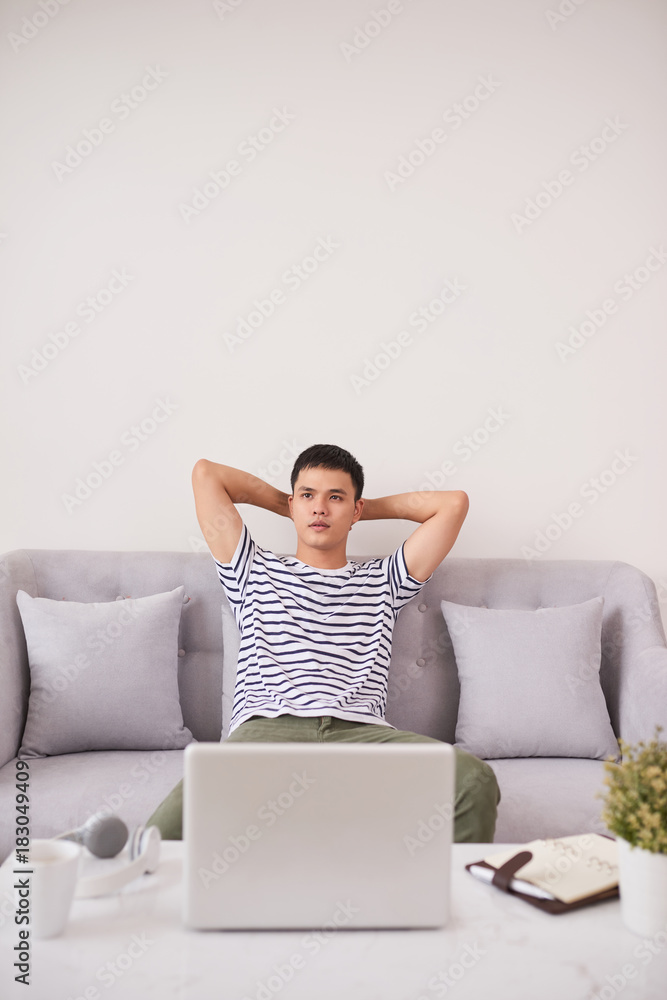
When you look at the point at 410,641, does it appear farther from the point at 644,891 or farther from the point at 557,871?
the point at 644,891

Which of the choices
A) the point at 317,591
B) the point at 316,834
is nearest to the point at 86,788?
the point at 317,591

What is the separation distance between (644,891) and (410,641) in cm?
126

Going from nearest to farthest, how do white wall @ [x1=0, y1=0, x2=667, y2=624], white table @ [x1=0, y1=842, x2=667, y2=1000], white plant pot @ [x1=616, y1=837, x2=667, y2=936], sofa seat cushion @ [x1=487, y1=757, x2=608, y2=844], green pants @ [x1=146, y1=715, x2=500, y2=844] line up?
white table @ [x1=0, y1=842, x2=667, y2=1000]
white plant pot @ [x1=616, y1=837, x2=667, y2=936]
green pants @ [x1=146, y1=715, x2=500, y2=844]
sofa seat cushion @ [x1=487, y1=757, x2=608, y2=844]
white wall @ [x1=0, y1=0, x2=667, y2=624]

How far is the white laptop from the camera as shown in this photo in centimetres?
95

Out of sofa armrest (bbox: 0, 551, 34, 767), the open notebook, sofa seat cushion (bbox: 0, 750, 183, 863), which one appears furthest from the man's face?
the open notebook

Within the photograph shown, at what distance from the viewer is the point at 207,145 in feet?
8.23

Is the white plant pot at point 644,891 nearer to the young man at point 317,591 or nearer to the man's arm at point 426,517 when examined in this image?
the young man at point 317,591

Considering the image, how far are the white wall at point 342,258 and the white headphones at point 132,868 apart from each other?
1391 mm

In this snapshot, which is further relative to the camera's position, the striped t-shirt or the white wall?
the white wall

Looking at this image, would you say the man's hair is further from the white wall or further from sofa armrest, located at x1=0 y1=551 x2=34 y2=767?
sofa armrest, located at x1=0 y1=551 x2=34 y2=767

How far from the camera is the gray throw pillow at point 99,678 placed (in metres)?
1.99

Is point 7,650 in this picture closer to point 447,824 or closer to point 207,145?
point 447,824

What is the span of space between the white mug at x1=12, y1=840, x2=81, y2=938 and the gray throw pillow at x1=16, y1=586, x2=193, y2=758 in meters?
0.99

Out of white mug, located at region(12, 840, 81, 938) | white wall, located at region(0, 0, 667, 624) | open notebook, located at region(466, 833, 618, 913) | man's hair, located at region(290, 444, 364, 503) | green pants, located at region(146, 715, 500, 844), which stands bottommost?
green pants, located at region(146, 715, 500, 844)
